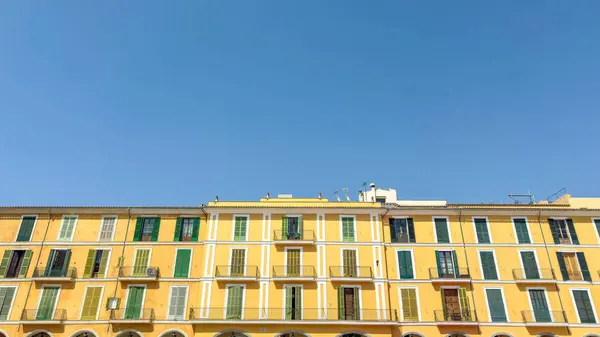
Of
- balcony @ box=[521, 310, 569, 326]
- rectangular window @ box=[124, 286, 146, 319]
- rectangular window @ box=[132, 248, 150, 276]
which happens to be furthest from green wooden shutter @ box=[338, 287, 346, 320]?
rectangular window @ box=[132, 248, 150, 276]

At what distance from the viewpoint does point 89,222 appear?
4138cm

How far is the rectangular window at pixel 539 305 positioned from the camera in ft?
121

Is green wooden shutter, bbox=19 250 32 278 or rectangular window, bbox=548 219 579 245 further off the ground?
rectangular window, bbox=548 219 579 245

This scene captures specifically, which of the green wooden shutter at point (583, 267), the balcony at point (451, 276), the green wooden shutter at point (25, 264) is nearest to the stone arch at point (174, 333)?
the green wooden shutter at point (25, 264)

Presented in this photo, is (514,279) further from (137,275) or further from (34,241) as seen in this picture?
(34,241)

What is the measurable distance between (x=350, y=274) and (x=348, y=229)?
14.0 feet

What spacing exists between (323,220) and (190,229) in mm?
12593

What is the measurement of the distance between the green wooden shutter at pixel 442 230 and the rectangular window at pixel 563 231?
9.61m

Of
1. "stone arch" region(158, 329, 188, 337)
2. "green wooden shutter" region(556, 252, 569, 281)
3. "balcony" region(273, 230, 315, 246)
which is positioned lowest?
"stone arch" region(158, 329, 188, 337)

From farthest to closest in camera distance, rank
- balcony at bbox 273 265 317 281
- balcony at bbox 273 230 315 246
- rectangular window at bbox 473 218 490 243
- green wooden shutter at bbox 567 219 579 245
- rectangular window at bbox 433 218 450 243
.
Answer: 1. rectangular window at bbox 433 218 450 243
2. rectangular window at bbox 473 218 490 243
3. green wooden shutter at bbox 567 219 579 245
4. balcony at bbox 273 230 315 246
5. balcony at bbox 273 265 317 281

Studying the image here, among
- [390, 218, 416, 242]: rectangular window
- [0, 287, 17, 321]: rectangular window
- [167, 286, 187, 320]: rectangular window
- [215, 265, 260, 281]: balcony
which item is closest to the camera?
[0, 287, 17, 321]: rectangular window

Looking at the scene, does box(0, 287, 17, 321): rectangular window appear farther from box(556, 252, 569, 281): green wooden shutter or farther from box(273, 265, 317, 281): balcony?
box(556, 252, 569, 281): green wooden shutter

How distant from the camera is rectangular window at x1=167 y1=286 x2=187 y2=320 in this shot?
3750 centimetres

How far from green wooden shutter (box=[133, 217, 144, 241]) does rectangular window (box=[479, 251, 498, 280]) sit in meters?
31.5
